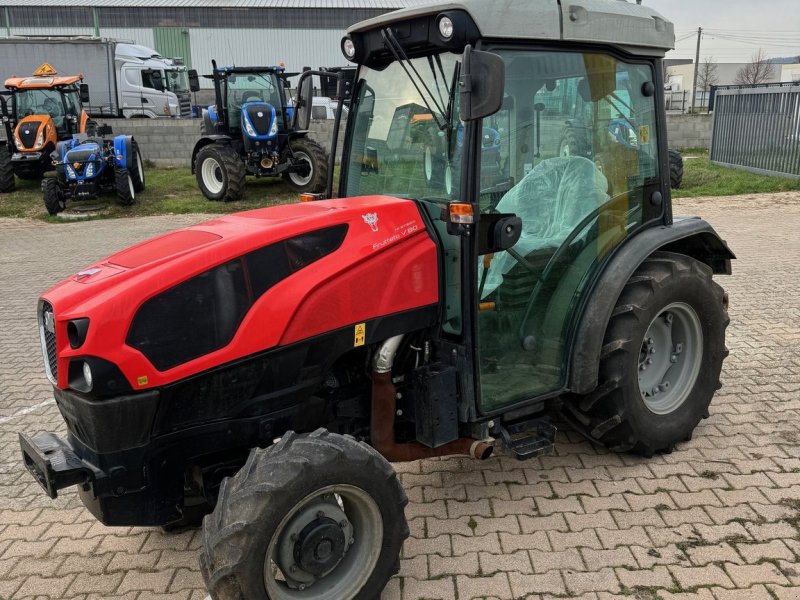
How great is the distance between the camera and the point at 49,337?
277cm

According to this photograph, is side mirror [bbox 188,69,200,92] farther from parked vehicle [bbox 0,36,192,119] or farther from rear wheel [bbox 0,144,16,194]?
parked vehicle [bbox 0,36,192,119]

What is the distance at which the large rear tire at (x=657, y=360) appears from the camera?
3547 millimetres

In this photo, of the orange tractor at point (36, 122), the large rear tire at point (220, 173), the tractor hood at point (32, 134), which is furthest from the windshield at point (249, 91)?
the tractor hood at point (32, 134)

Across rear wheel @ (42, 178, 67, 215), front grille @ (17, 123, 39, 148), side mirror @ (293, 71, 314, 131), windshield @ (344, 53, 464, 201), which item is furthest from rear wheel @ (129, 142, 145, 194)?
windshield @ (344, 53, 464, 201)

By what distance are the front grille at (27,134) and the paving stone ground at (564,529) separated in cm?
1203

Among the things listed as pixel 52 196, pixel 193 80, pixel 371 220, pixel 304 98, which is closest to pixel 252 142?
pixel 52 196

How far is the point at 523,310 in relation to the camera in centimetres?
338

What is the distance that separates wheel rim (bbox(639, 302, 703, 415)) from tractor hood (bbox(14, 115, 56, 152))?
47.5 feet

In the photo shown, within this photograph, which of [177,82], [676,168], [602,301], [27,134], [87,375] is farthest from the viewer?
[177,82]

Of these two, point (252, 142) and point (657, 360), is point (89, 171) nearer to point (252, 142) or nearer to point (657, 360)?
point (252, 142)

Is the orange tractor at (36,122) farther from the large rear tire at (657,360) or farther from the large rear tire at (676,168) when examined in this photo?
the large rear tire at (657,360)

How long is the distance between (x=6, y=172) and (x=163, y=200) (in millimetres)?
3513

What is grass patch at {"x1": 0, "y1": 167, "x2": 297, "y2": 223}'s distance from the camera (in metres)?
13.9

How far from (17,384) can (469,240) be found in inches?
159
